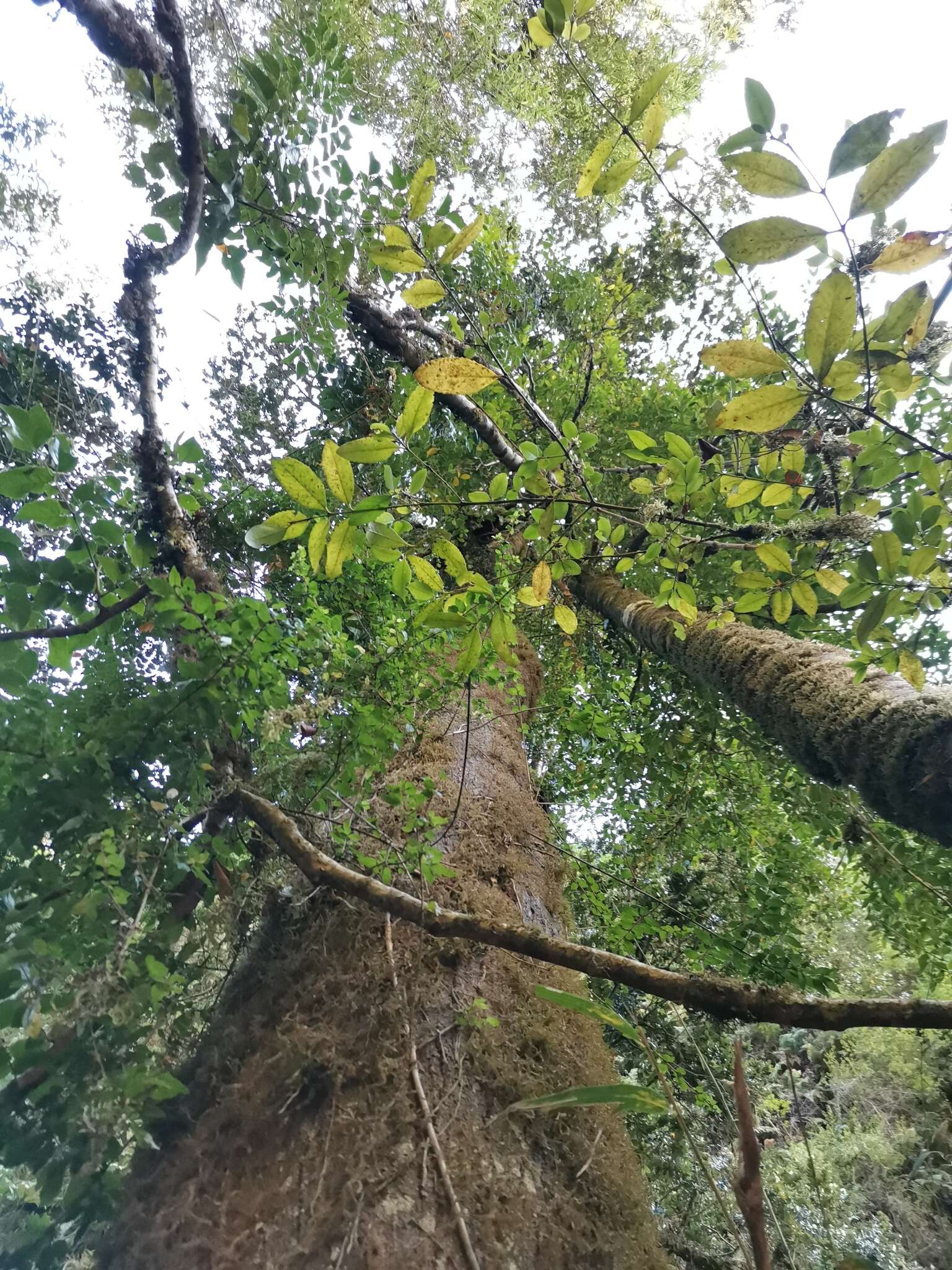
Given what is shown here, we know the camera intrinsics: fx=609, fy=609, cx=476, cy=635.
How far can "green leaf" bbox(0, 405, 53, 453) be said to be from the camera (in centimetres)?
104

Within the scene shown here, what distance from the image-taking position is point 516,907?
1.89m

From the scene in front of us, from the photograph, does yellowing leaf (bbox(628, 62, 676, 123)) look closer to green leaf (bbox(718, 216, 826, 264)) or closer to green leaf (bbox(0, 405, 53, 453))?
green leaf (bbox(718, 216, 826, 264))

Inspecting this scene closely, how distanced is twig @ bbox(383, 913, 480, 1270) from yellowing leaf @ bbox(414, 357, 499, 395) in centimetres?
131

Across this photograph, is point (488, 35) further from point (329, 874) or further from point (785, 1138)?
point (785, 1138)

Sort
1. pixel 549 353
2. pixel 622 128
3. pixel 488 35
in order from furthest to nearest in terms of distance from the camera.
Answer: pixel 488 35
pixel 549 353
pixel 622 128

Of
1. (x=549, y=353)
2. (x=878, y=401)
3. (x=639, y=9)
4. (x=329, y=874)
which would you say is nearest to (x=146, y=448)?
(x=329, y=874)

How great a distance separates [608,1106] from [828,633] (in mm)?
2596

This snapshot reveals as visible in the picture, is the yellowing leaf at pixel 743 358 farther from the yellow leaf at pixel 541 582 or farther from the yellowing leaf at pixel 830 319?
the yellow leaf at pixel 541 582

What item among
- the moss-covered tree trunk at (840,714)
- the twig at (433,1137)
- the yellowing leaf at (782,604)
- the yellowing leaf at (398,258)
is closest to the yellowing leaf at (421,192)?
the yellowing leaf at (398,258)

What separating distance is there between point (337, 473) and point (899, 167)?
78cm

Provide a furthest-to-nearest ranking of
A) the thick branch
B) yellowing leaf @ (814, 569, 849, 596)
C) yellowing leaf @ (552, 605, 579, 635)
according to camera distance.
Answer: the thick branch
yellowing leaf @ (552, 605, 579, 635)
yellowing leaf @ (814, 569, 849, 596)

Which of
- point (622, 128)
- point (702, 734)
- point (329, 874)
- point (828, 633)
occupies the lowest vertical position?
point (329, 874)

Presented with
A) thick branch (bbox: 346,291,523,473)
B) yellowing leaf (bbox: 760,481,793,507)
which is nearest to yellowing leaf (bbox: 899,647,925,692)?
yellowing leaf (bbox: 760,481,793,507)

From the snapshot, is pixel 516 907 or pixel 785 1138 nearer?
pixel 516 907
